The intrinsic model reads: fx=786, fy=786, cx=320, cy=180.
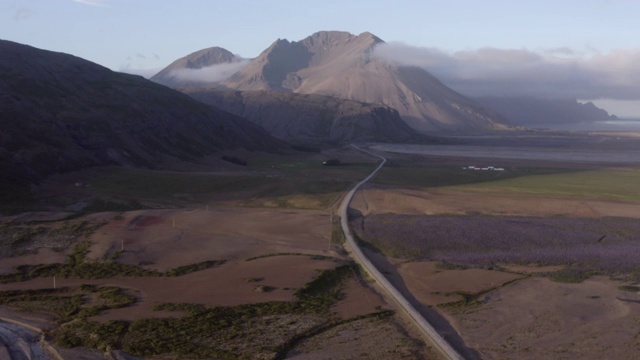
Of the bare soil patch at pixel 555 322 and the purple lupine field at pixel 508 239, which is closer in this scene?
the bare soil patch at pixel 555 322

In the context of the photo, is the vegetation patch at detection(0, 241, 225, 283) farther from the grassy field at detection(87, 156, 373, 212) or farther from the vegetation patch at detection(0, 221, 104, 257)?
the grassy field at detection(87, 156, 373, 212)

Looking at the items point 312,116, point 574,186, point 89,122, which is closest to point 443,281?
point 574,186

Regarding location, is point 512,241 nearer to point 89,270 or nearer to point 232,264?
point 232,264

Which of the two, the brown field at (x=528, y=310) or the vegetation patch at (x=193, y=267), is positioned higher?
the vegetation patch at (x=193, y=267)

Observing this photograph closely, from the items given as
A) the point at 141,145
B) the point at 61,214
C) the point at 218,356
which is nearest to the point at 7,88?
the point at 141,145

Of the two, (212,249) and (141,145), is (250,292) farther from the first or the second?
(141,145)

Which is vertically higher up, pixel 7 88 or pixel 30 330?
pixel 7 88

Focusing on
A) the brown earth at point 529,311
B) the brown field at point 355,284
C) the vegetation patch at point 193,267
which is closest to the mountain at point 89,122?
the brown field at point 355,284

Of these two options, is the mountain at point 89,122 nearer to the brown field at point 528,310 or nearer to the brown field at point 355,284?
the brown field at point 355,284

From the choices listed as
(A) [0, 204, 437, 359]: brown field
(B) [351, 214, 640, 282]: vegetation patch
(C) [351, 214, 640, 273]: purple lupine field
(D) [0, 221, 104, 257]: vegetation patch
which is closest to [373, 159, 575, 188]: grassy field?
(C) [351, 214, 640, 273]: purple lupine field
